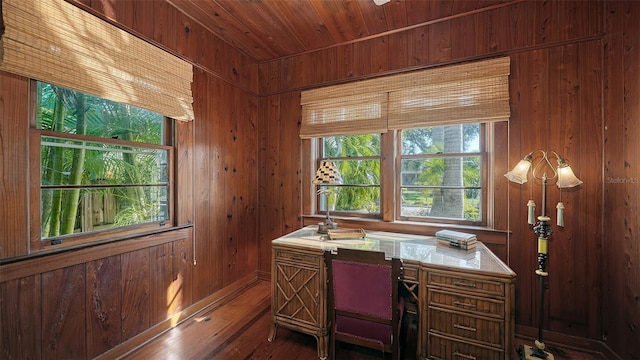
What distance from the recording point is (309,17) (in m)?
2.32

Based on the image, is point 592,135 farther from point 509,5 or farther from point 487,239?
point 509,5

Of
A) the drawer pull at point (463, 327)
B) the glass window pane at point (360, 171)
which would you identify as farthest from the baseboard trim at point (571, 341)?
the glass window pane at point (360, 171)

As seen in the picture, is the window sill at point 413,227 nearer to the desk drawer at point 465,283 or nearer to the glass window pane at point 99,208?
the desk drawer at point 465,283

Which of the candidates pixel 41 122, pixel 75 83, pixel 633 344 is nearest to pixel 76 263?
pixel 41 122

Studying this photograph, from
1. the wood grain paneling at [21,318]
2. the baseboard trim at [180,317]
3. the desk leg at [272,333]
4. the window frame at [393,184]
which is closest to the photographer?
the wood grain paneling at [21,318]

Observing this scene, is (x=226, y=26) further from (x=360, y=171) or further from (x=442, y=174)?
(x=442, y=174)

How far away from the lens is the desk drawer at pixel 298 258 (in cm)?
192

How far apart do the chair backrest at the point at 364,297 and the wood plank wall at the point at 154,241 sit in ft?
4.93

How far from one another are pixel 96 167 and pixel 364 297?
2.05 meters

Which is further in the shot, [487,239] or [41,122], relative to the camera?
[487,239]

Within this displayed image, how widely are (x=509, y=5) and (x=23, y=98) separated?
3.51 metres

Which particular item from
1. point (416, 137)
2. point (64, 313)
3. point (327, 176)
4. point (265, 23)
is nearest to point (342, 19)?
point (265, 23)

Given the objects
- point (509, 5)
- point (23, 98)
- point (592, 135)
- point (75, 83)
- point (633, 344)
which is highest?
point (509, 5)

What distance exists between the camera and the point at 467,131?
2.36 m
